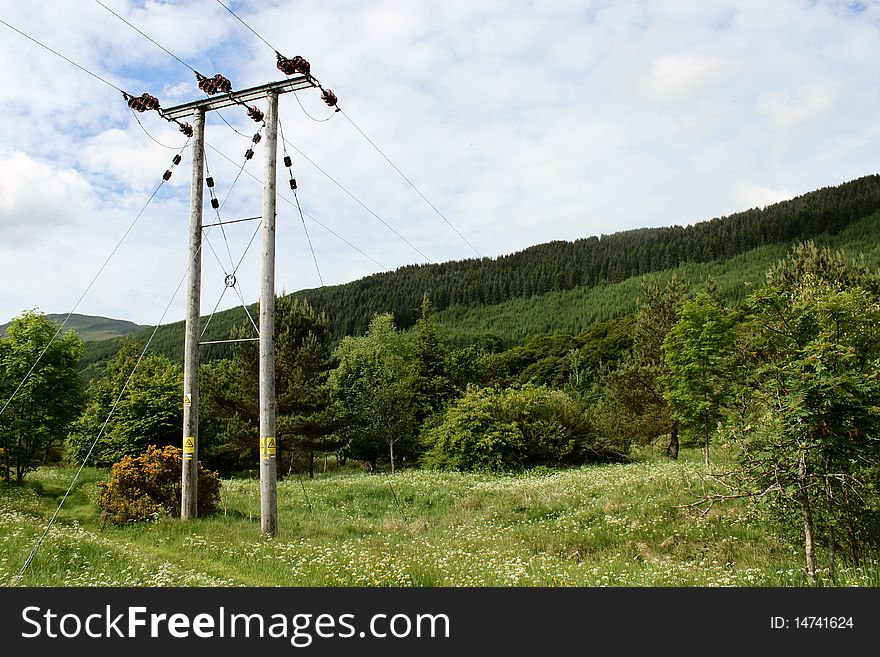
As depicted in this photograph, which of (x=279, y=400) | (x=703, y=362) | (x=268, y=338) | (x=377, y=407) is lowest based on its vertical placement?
(x=377, y=407)

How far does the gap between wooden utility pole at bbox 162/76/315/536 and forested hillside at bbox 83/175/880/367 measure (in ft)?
368

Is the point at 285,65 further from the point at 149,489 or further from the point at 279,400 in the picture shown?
the point at 279,400

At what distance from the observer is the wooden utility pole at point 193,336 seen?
14.8m

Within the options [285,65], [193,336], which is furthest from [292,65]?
[193,336]

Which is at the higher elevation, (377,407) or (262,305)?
(262,305)

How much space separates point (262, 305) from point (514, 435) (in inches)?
824

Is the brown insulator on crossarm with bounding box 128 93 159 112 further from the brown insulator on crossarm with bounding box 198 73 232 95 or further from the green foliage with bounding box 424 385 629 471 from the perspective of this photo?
the green foliage with bounding box 424 385 629 471

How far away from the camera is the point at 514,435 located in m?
31.8

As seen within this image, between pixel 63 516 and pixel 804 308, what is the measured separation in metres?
19.0

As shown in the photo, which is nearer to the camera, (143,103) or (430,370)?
(143,103)

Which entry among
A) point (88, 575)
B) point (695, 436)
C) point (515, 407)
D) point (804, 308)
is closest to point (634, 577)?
point (804, 308)

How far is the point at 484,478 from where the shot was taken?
27.4 m

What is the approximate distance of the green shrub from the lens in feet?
48.5
